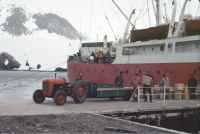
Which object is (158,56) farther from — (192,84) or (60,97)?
(60,97)

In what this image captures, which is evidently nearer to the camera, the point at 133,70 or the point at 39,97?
the point at 39,97

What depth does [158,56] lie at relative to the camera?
39750 mm

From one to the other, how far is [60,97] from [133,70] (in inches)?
678

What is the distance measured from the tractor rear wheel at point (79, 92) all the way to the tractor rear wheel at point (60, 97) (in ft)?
3.22

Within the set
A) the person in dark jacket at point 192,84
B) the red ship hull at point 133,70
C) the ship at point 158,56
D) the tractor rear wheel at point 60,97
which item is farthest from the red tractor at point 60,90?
the red ship hull at point 133,70

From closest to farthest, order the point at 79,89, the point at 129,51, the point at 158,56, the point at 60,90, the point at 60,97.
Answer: the point at 60,97 < the point at 60,90 < the point at 79,89 < the point at 158,56 < the point at 129,51

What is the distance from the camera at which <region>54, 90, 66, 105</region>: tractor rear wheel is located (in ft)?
79.4

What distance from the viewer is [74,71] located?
2077 inches

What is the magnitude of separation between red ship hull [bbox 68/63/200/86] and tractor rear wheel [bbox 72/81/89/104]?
34.4 ft

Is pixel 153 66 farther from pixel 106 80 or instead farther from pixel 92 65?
pixel 92 65

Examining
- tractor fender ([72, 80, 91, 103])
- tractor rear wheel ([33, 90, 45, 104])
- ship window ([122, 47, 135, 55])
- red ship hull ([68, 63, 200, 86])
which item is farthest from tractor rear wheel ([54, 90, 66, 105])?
ship window ([122, 47, 135, 55])

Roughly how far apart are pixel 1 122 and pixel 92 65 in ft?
103

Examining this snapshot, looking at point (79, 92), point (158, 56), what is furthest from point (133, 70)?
point (79, 92)

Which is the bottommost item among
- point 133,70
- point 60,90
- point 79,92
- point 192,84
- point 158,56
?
point 79,92
